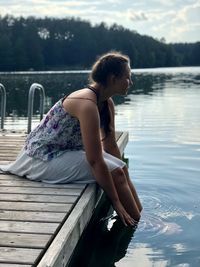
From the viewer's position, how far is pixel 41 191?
4387 mm

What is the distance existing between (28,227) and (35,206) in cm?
50

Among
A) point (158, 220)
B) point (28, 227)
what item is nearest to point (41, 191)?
point (28, 227)

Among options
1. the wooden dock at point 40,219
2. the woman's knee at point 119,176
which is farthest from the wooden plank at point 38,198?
the woman's knee at point 119,176

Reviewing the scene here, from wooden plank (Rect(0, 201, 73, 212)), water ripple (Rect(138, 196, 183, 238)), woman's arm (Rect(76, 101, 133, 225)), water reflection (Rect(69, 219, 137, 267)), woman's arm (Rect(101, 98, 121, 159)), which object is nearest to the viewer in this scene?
wooden plank (Rect(0, 201, 73, 212))

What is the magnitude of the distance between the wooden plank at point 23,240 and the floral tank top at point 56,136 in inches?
51.6

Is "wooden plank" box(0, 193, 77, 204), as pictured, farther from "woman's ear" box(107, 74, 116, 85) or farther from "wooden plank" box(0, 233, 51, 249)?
"woman's ear" box(107, 74, 116, 85)

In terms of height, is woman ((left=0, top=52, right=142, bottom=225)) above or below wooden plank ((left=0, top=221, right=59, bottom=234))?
above

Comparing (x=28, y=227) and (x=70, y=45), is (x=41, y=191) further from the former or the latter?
(x=70, y=45)

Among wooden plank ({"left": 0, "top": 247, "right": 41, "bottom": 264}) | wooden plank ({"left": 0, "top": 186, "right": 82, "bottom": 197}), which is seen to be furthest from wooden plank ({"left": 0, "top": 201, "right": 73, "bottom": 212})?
wooden plank ({"left": 0, "top": 247, "right": 41, "bottom": 264})

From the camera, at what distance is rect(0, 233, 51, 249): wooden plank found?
10.4ft

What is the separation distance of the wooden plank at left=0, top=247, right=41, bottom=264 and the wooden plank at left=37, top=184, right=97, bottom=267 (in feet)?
0.24

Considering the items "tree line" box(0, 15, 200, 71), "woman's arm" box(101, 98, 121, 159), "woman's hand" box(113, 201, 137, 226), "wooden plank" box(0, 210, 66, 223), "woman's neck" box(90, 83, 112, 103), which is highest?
"woman's neck" box(90, 83, 112, 103)

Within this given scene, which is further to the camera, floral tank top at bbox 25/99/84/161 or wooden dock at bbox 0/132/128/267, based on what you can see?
floral tank top at bbox 25/99/84/161

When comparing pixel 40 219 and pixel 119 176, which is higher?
pixel 119 176
